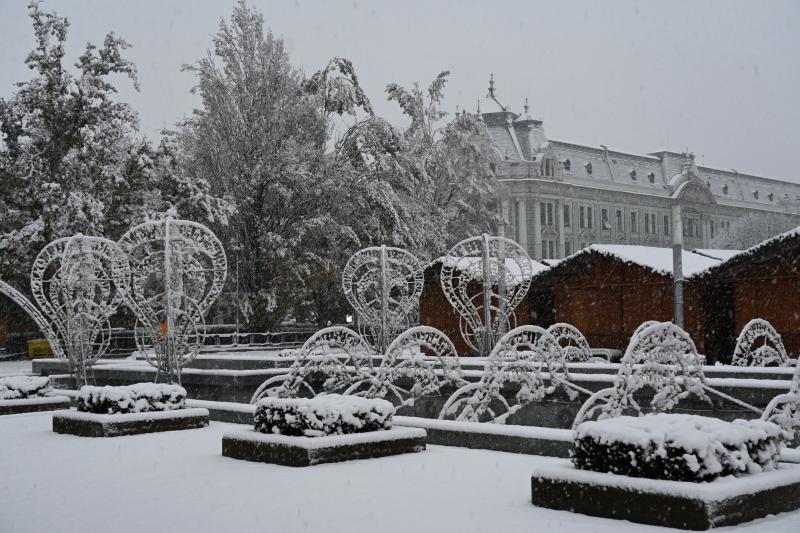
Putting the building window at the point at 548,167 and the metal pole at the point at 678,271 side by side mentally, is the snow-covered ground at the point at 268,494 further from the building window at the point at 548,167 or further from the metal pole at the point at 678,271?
the building window at the point at 548,167

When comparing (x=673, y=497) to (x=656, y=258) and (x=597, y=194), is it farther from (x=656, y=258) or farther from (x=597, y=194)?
(x=597, y=194)

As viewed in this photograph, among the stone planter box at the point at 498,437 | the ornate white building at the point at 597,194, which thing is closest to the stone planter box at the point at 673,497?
the stone planter box at the point at 498,437

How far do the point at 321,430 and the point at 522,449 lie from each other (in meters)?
2.14

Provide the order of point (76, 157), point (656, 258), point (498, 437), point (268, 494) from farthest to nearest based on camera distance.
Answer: point (76, 157), point (656, 258), point (498, 437), point (268, 494)

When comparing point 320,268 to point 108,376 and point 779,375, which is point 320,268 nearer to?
point 108,376

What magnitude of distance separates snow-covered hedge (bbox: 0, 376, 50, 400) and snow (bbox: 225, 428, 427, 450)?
24.6 ft

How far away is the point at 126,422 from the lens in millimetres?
12781

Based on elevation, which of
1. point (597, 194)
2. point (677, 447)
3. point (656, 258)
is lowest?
point (677, 447)

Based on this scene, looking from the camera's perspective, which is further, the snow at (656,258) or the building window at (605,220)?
the building window at (605,220)

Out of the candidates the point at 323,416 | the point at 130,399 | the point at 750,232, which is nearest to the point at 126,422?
the point at 130,399

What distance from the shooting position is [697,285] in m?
24.2

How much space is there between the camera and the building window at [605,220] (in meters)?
77.8

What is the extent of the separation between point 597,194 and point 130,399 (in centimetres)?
6728

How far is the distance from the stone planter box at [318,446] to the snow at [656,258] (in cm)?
1535
